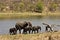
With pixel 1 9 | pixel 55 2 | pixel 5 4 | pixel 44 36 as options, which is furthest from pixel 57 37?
pixel 55 2

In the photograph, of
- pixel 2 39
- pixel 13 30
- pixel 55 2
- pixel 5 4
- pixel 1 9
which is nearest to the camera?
pixel 2 39

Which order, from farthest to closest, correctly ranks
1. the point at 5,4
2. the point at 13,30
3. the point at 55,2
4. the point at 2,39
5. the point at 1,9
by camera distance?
the point at 55,2 → the point at 5,4 → the point at 1,9 → the point at 13,30 → the point at 2,39

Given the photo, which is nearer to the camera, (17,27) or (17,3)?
(17,27)

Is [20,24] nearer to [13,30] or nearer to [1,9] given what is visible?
[13,30]

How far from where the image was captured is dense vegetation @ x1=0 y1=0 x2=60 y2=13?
117 meters

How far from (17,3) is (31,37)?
335 feet

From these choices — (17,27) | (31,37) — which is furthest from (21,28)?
(31,37)

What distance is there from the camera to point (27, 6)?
127 meters

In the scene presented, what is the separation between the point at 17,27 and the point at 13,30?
123 cm

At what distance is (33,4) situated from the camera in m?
131

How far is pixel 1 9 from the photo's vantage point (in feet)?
378

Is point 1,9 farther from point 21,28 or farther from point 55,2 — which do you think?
point 21,28

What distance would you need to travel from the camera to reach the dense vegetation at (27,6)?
117m

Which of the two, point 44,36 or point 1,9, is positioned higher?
point 44,36
